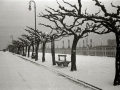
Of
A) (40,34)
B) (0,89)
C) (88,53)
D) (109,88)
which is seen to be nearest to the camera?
(109,88)

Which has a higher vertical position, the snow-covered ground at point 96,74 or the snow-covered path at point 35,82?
the snow-covered ground at point 96,74

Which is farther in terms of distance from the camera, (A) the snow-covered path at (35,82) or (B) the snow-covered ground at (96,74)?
(B) the snow-covered ground at (96,74)

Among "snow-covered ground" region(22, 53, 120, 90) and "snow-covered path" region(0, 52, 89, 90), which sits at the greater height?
"snow-covered ground" region(22, 53, 120, 90)

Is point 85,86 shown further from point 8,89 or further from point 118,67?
point 8,89

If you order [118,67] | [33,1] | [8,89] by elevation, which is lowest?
[8,89]

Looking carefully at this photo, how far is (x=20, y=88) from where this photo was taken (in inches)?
326

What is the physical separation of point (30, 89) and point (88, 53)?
101 feet

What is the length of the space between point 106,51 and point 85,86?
895 inches

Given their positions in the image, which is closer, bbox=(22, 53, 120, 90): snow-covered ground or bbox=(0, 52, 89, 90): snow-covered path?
bbox=(0, 52, 89, 90): snow-covered path

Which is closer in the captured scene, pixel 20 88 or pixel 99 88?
pixel 99 88

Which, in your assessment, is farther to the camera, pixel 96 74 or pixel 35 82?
pixel 96 74

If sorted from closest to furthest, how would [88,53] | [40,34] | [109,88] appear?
[109,88] < [40,34] < [88,53]

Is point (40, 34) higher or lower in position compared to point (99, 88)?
higher

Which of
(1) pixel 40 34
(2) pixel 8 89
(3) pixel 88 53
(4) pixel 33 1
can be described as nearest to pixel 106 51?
(3) pixel 88 53
